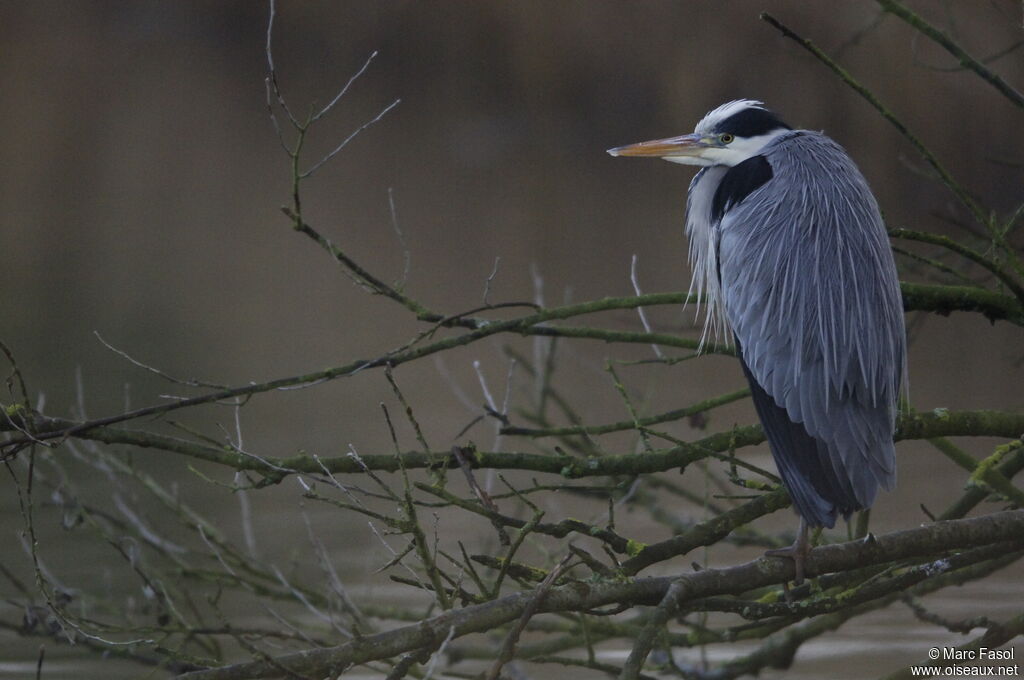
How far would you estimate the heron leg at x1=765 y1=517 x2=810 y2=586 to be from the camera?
1894mm

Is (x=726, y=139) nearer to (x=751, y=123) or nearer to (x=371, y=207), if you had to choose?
(x=751, y=123)

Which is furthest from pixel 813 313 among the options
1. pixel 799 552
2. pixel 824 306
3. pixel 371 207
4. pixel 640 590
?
pixel 371 207

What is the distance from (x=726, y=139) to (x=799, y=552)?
1.09 m

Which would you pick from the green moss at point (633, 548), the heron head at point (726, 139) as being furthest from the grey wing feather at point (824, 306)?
the green moss at point (633, 548)

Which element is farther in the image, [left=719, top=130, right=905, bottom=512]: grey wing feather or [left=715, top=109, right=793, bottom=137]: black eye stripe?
[left=715, top=109, right=793, bottom=137]: black eye stripe

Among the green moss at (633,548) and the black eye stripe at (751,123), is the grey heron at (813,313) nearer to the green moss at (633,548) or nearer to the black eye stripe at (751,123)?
the black eye stripe at (751,123)

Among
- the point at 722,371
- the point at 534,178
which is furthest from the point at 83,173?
the point at 722,371

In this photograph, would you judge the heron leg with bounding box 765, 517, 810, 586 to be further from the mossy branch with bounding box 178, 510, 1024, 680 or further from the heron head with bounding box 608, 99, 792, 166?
the heron head with bounding box 608, 99, 792, 166

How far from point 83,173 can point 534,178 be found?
6385 mm

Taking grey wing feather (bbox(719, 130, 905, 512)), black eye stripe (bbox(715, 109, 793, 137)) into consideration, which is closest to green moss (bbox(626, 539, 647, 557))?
grey wing feather (bbox(719, 130, 905, 512))

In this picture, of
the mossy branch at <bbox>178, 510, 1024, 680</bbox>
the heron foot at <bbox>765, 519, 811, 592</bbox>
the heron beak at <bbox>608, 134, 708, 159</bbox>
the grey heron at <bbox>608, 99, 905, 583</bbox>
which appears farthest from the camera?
the heron beak at <bbox>608, 134, 708, 159</bbox>

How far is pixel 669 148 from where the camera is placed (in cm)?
273

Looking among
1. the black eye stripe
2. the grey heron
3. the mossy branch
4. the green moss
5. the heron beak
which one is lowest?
the mossy branch

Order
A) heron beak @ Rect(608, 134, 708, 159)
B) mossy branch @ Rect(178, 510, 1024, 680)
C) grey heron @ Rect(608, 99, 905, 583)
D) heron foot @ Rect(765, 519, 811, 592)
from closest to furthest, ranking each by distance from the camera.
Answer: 1. mossy branch @ Rect(178, 510, 1024, 680)
2. heron foot @ Rect(765, 519, 811, 592)
3. grey heron @ Rect(608, 99, 905, 583)
4. heron beak @ Rect(608, 134, 708, 159)
